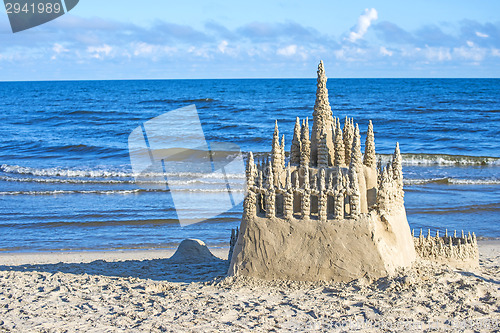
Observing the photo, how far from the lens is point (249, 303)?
9.62m

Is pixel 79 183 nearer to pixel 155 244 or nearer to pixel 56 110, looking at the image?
pixel 155 244

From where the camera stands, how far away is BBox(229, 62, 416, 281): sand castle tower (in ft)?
33.1

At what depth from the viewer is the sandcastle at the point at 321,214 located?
33.1 feet

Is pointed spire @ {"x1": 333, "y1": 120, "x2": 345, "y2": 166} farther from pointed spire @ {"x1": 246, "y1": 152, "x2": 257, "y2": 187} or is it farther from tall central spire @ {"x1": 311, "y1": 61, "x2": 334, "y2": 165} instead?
pointed spire @ {"x1": 246, "y1": 152, "x2": 257, "y2": 187}

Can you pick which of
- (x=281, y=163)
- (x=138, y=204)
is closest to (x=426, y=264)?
(x=281, y=163)

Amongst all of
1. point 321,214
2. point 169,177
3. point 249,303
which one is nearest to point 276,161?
point 321,214

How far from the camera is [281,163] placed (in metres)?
10.7

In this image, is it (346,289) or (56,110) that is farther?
(56,110)

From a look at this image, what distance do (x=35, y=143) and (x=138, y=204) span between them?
23.7 meters

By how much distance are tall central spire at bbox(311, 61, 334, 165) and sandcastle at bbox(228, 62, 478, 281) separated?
0.07 ft

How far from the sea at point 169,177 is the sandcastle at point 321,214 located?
24.0 ft

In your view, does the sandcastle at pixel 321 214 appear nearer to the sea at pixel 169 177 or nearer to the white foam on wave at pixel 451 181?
the sea at pixel 169 177

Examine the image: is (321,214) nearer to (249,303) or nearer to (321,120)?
(321,120)

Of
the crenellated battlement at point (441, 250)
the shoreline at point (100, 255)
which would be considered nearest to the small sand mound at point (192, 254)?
the shoreline at point (100, 255)
